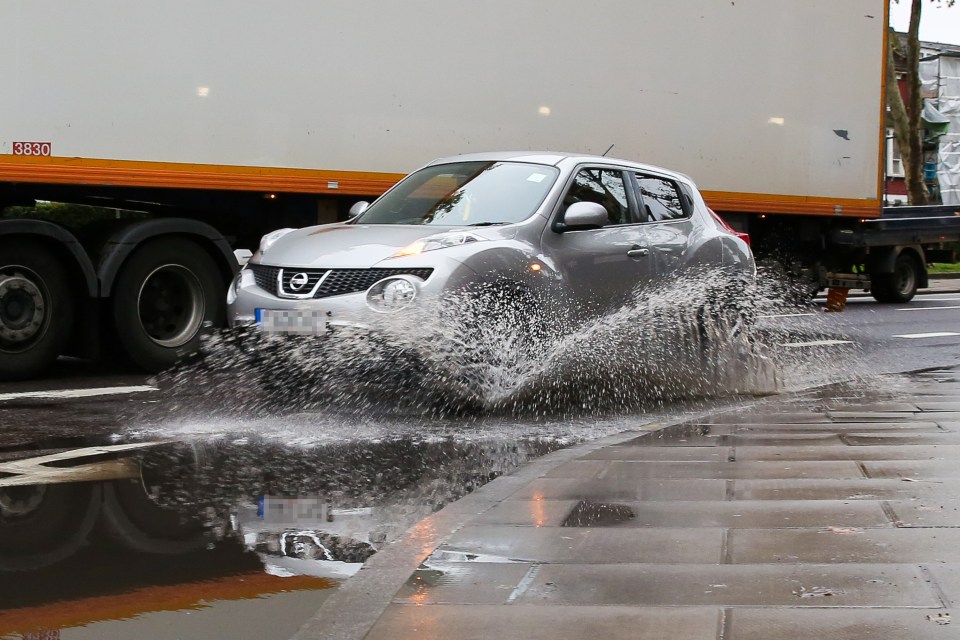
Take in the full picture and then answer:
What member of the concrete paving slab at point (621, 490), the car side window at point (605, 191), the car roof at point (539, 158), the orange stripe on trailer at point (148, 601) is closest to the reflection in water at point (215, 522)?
the orange stripe on trailer at point (148, 601)

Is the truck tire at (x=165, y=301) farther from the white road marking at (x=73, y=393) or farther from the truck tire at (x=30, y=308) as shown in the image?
the white road marking at (x=73, y=393)

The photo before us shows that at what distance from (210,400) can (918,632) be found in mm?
5971

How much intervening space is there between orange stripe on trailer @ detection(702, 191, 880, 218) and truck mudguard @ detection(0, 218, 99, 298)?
7764 millimetres

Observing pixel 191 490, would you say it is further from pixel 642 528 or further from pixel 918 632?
pixel 918 632

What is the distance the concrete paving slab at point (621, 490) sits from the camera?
5.44 m

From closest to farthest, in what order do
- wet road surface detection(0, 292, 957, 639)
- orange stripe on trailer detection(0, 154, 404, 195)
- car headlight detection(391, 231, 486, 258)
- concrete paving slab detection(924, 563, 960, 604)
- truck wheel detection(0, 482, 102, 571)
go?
concrete paving slab detection(924, 563, 960, 604), wet road surface detection(0, 292, 957, 639), truck wheel detection(0, 482, 102, 571), car headlight detection(391, 231, 486, 258), orange stripe on trailer detection(0, 154, 404, 195)

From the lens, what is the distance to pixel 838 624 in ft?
11.8

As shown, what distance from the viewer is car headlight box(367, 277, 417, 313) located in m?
7.71

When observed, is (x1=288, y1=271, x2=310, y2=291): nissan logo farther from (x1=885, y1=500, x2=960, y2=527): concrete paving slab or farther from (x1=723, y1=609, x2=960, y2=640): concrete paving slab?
(x1=723, y1=609, x2=960, y2=640): concrete paving slab

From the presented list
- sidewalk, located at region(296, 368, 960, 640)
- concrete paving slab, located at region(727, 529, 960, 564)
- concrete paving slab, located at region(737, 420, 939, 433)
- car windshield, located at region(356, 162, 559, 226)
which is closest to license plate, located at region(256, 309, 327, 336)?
car windshield, located at region(356, 162, 559, 226)

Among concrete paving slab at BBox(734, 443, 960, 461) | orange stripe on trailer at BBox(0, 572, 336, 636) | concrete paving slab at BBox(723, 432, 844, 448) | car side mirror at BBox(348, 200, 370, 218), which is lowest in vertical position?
concrete paving slab at BBox(723, 432, 844, 448)

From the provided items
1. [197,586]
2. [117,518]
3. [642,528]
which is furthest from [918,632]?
A: [117,518]

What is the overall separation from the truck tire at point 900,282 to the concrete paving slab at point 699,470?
15329mm

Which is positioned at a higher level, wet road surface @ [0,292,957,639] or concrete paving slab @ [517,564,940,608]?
concrete paving slab @ [517,564,940,608]
